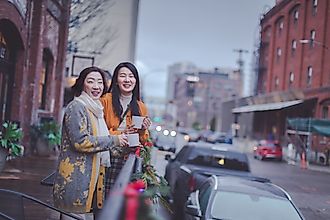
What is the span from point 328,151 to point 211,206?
45.9 feet

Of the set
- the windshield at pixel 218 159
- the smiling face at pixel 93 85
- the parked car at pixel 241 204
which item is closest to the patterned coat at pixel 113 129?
the smiling face at pixel 93 85

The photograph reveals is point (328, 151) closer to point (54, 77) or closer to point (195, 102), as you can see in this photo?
point (54, 77)

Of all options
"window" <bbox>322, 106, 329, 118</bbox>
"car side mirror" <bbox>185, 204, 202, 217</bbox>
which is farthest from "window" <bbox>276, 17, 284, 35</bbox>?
"car side mirror" <bbox>185, 204, 202, 217</bbox>

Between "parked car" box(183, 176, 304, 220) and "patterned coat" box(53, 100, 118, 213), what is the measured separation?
9.54 feet

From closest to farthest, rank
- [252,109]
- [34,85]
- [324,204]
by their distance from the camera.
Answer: [324,204], [34,85], [252,109]

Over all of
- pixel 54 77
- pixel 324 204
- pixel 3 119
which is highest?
pixel 54 77

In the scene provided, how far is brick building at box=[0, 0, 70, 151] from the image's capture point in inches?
581

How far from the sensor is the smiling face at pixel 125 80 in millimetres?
5316

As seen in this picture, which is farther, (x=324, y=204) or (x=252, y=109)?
(x=252, y=109)

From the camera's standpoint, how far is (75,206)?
15.2 feet

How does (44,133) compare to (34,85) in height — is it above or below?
below

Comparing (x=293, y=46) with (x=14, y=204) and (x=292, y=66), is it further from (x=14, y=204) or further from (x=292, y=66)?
(x=14, y=204)

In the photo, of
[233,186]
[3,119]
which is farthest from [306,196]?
[3,119]

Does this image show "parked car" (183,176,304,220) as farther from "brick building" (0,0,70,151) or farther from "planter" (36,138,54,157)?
"planter" (36,138,54,157)
